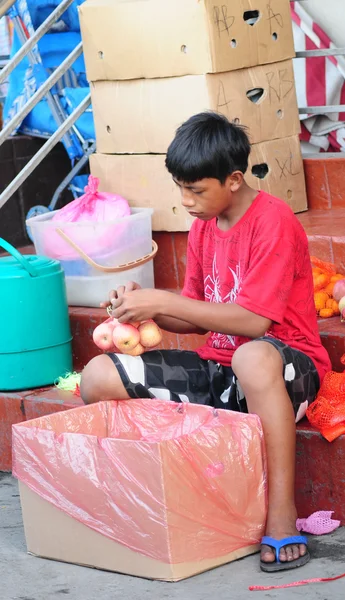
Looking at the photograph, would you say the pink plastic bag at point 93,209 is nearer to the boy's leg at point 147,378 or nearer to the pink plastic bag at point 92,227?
the pink plastic bag at point 92,227

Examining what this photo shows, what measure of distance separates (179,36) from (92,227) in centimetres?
87

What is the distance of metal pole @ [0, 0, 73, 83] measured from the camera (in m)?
4.55

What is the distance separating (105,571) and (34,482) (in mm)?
333

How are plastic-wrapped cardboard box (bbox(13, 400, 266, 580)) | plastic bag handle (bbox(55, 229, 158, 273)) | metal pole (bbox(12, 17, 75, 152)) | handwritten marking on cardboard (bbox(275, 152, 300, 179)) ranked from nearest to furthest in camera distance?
plastic-wrapped cardboard box (bbox(13, 400, 266, 580)), plastic bag handle (bbox(55, 229, 158, 273)), handwritten marking on cardboard (bbox(275, 152, 300, 179)), metal pole (bbox(12, 17, 75, 152))

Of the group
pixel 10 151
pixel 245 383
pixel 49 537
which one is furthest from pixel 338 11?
pixel 49 537

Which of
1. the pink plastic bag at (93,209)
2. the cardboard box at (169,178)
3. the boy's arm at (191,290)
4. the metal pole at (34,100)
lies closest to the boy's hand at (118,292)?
the boy's arm at (191,290)

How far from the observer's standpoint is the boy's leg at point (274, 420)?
2846 millimetres

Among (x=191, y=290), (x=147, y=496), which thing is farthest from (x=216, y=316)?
(x=147, y=496)

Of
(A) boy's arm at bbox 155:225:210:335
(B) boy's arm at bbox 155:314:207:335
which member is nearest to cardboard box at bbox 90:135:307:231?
(A) boy's arm at bbox 155:225:210:335

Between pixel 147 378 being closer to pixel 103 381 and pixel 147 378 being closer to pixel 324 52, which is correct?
pixel 103 381

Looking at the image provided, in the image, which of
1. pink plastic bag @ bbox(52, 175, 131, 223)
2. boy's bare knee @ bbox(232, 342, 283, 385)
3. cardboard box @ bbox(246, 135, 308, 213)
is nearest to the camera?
boy's bare knee @ bbox(232, 342, 283, 385)

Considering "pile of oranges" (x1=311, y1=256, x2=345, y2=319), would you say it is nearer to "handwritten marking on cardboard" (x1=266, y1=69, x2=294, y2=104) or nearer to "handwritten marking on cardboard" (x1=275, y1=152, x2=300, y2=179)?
"handwritten marking on cardboard" (x1=275, y1=152, x2=300, y2=179)

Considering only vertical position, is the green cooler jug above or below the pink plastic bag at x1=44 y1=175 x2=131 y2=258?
below

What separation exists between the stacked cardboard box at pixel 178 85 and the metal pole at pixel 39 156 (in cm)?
26
